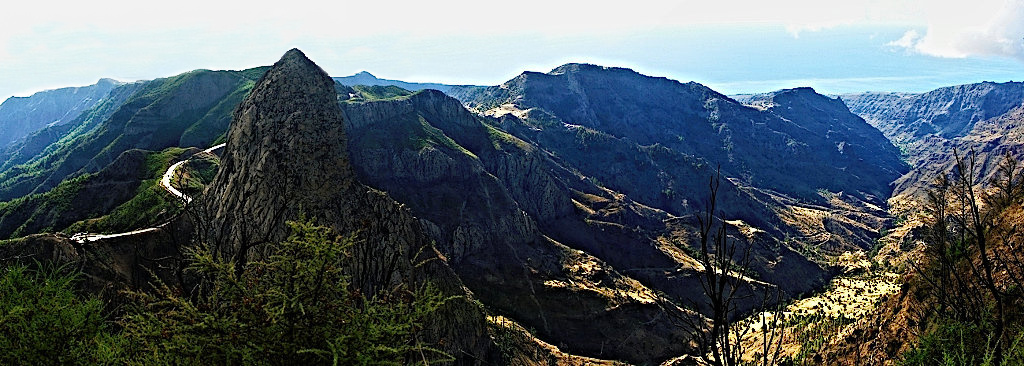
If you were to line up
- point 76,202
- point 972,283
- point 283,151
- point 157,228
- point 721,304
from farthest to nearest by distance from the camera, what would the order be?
point 76,202, point 157,228, point 283,151, point 972,283, point 721,304

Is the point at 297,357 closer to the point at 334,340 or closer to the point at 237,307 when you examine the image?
the point at 334,340

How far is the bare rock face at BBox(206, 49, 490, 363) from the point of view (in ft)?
179

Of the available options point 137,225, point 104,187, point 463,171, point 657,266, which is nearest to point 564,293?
point 657,266

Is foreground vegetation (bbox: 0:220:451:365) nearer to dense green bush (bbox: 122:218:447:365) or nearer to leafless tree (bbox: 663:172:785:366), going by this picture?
dense green bush (bbox: 122:218:447:365)

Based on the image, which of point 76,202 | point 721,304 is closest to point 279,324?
point 721,304

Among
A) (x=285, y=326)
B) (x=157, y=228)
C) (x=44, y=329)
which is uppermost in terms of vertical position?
(x=285, y=326)

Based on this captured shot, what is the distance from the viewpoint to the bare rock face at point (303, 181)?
2151 inches

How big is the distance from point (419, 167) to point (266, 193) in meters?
104

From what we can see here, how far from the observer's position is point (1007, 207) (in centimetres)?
5088

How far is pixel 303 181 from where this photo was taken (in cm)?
5788

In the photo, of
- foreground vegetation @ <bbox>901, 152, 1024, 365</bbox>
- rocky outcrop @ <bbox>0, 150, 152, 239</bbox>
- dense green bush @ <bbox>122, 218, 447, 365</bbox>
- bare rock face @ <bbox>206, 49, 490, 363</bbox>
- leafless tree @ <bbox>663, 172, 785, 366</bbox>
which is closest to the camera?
leafless tree @ <bbox>663, 172, 785, 366</bbox>

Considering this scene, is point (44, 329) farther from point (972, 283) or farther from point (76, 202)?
point (76, 202)

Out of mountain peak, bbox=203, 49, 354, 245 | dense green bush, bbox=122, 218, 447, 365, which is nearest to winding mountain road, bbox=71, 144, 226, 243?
mountain peak, bbox=203, 49, 354, 245

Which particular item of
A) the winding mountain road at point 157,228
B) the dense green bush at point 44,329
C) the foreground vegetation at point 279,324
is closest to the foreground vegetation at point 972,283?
the foreground vegetation at point 279,324
